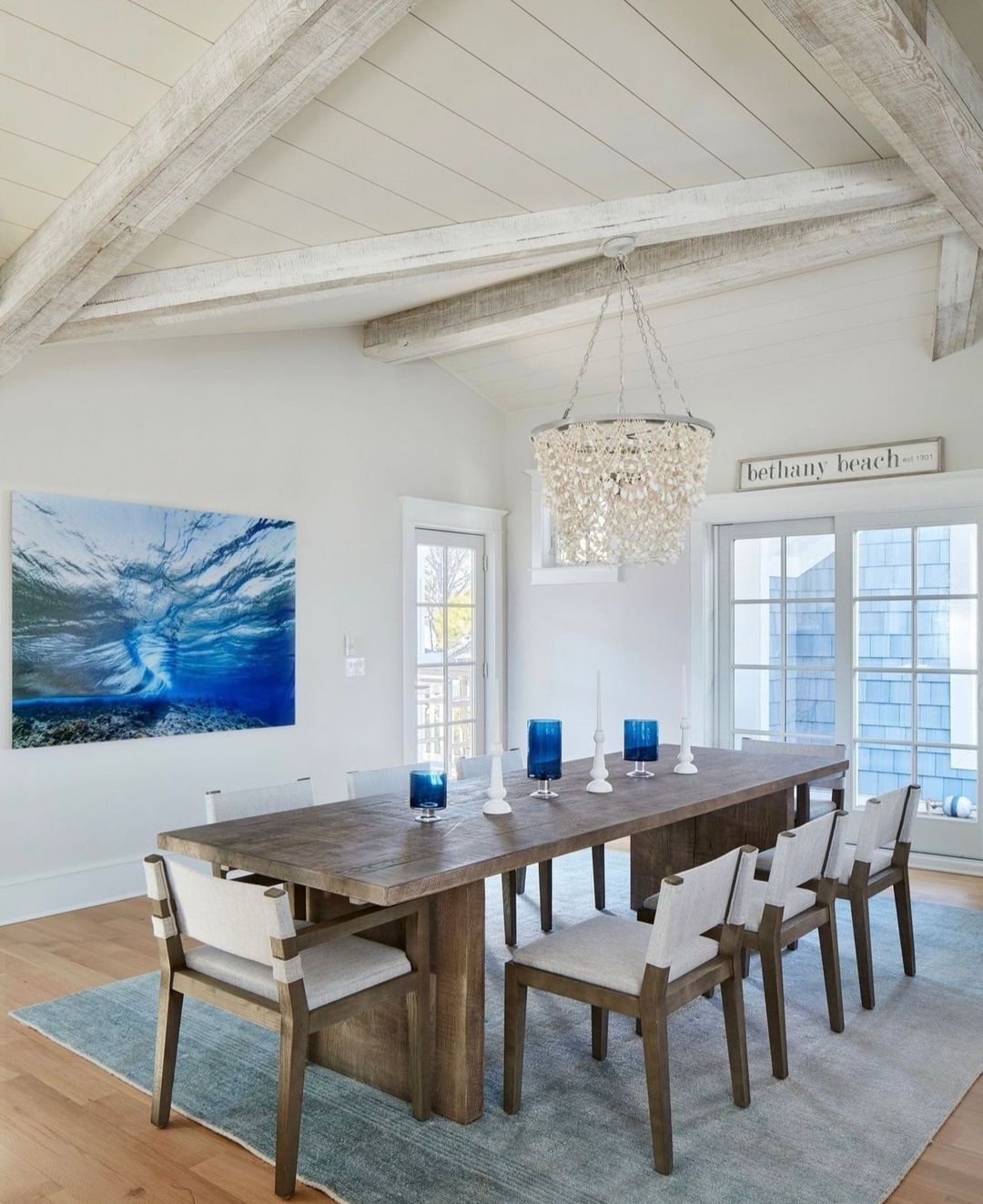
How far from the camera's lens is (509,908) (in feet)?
12.9

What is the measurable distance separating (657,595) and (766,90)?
354cm

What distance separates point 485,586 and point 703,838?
2818 mm

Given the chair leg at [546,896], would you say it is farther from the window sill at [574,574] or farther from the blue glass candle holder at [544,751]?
the window sill at [574,574]

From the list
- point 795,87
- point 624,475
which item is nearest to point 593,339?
point 624,475

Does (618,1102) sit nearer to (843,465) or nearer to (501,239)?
(501,239)

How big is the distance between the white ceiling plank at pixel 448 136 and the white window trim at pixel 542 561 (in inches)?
125

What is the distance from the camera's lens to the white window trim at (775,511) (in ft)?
16.3

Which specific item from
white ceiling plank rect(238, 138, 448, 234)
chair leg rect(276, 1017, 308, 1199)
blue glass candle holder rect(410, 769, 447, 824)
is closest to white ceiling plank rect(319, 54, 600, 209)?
white ceiling plank rect(238, 138, 448, 234)

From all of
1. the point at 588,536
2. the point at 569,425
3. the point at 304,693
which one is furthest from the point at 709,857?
the point at 304,693

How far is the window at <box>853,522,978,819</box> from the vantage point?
197 inches

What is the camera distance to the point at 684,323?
5.34 m

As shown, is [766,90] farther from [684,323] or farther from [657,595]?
[657,595]

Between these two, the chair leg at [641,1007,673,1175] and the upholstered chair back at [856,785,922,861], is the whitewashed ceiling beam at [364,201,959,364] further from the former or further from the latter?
the chair leg at [641,1007,673,1175]

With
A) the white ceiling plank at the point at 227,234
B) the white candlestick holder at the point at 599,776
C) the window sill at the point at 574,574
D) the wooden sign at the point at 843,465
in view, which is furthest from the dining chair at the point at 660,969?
the window sill at the point at 574,574
